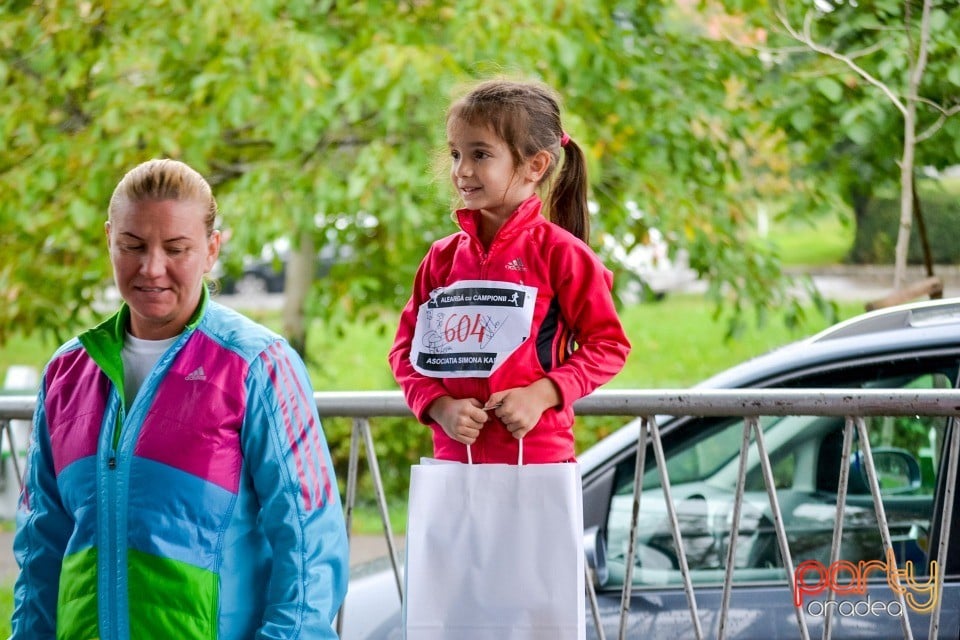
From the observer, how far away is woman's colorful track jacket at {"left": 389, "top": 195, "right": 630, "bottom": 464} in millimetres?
2627

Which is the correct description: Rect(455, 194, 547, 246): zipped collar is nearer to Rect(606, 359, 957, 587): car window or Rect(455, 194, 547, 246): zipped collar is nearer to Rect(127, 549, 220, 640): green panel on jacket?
Rect(606, 359, 957, 587): car window

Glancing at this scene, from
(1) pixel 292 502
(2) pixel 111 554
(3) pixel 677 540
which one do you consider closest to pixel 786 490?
(3) pixel 677 540

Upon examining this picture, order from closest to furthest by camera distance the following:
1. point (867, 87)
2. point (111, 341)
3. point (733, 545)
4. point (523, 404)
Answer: point (111, 341) → point (523, 404) → point (733, 545) → point (867, 87)

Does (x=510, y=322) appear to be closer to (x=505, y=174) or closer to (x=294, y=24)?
(x=505, y=174)

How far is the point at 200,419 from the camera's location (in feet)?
7.11

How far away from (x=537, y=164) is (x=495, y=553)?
2.78ft

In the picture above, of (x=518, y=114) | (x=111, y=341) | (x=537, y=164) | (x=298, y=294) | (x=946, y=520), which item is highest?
(x=518, y=114)

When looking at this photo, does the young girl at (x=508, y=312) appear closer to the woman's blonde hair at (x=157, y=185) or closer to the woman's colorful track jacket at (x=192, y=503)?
the woman's colorful track jacket at (x=192, y=503)

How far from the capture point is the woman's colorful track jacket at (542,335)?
2627 mm

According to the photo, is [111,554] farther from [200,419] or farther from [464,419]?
[464,419]

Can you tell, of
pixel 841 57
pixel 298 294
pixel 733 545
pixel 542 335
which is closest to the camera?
pixel 542 335

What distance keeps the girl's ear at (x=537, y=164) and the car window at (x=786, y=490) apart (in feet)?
3.00

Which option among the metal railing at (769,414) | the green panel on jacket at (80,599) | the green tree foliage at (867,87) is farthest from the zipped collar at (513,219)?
the green tree foliage at (867,87)

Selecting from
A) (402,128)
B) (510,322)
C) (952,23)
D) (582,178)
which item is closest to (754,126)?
(952,23)
